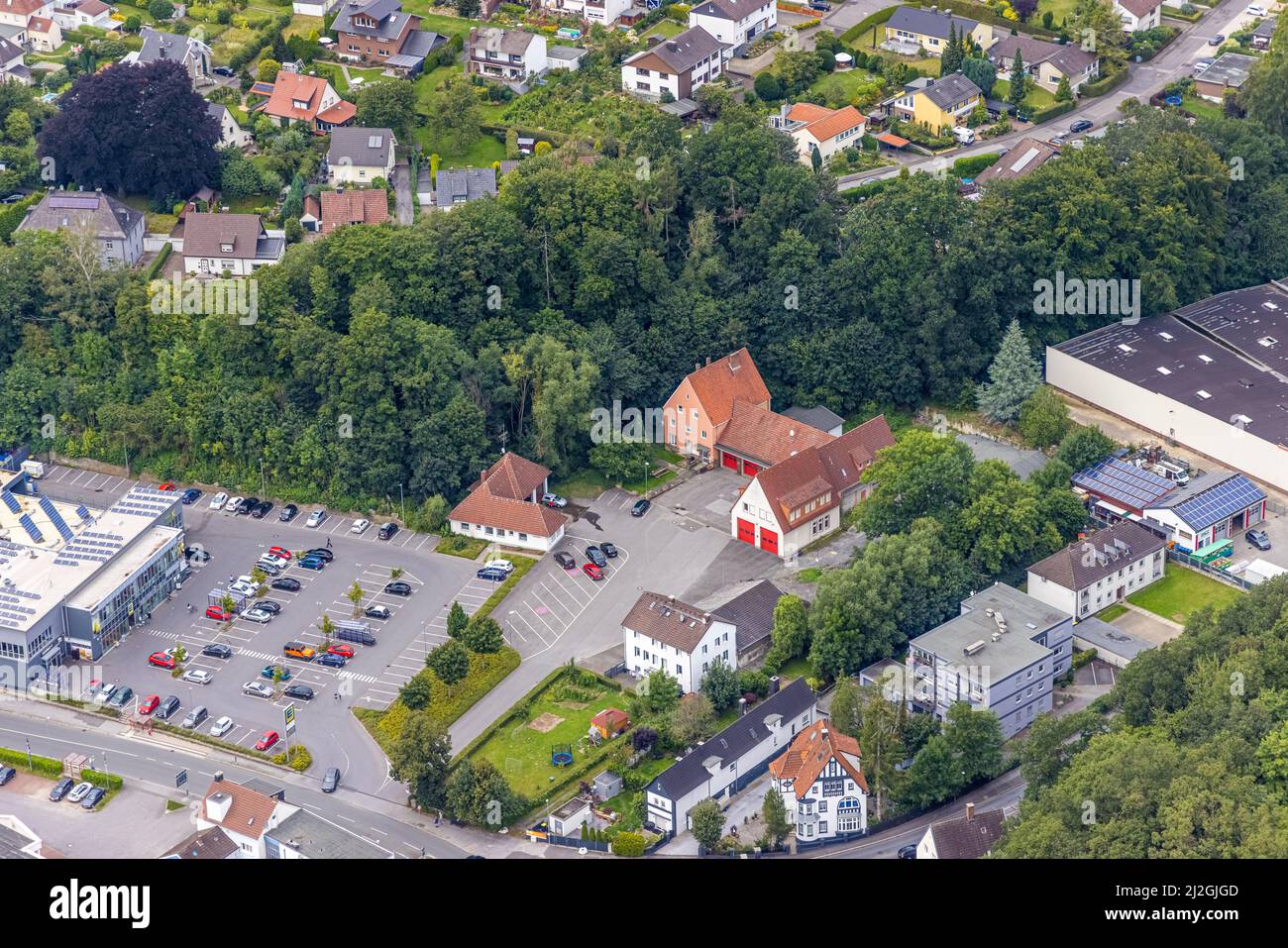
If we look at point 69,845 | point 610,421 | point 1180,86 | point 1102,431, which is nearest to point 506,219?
point 610,421

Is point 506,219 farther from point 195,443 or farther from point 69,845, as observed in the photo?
point 69,845

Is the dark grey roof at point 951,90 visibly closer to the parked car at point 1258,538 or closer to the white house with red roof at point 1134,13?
the white house with red roof at point 1134,13

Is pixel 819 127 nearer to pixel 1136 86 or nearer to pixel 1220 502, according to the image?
pixel 1136 86

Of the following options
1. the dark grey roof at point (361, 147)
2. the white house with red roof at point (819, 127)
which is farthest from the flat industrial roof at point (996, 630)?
the dark grey roof at point (361, 147)

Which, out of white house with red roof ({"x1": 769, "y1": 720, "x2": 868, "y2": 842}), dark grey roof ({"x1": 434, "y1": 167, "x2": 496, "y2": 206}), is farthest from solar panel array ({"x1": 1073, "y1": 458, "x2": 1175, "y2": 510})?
dark grey roof ({"x1": 434, "y1": 167, "x2": 496, "y2": 206})

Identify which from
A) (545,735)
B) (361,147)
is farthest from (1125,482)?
(361,147)

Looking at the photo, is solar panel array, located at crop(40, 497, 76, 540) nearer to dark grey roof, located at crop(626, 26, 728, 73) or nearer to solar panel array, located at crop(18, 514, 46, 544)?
solar panel array, located at crop(18, 514, 46, 544)

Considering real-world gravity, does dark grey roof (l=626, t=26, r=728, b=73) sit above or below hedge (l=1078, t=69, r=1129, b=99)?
above
